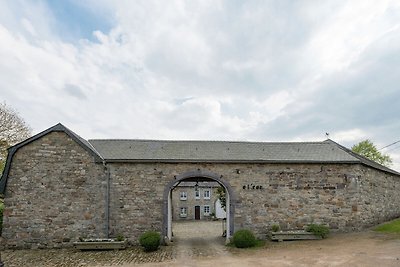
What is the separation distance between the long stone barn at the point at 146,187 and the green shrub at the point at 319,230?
1.50 feet

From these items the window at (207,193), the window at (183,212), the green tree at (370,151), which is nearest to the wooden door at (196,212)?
the window at (183,212)

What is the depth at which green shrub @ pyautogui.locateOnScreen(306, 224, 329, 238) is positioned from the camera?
14.5 m

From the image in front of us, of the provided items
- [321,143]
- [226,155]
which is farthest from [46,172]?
[321,143]

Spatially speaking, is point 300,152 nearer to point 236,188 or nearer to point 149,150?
point 236,188

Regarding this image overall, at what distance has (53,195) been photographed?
1431 cm

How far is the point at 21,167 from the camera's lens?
1431cm

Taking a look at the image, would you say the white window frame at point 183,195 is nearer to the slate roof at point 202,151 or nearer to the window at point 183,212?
the window at point 183,212

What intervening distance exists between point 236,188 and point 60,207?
312 inches

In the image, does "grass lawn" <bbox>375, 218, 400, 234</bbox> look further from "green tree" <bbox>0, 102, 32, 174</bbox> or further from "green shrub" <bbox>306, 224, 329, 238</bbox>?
"green tree" <bbox>0, 102, 32, 174</bbox>

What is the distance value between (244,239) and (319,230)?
3.57m

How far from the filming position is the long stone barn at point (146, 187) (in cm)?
1417

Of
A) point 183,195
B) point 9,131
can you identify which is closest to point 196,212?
point 183,195

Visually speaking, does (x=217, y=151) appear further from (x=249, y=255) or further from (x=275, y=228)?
(x=249, y=255)

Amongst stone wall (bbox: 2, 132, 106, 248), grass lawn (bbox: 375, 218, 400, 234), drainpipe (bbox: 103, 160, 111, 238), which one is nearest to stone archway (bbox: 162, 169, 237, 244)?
drainpipe (bbox: 103, 160, 111, 238)
